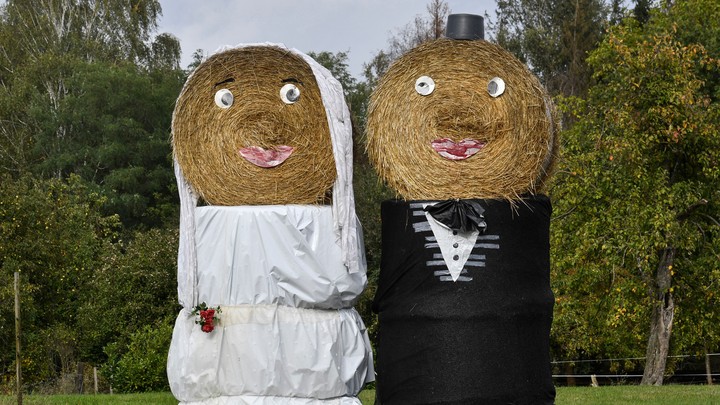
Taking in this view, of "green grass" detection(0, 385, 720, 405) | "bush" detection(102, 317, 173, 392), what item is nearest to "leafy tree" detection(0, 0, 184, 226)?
"bush" detection(102, 317, 173, 392)

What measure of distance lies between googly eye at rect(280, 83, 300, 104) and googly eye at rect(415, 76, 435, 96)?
1.07 m

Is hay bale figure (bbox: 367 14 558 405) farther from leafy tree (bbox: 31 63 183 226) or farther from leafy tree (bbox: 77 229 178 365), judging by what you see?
leafy tree (bbox: 31 63 183 226)

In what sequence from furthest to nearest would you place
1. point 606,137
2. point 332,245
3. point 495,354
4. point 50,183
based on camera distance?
point 50,183
point 606,137
point 332,245
point 495,354

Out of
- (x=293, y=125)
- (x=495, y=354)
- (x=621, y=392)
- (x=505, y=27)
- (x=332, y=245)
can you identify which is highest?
(x=505, y=27)

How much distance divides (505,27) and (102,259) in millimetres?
28263

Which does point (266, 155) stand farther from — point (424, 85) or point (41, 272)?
point (41, 272)

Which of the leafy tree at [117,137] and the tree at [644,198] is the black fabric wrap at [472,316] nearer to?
the tree at [644,198]

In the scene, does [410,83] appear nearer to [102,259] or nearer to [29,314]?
[29,314]

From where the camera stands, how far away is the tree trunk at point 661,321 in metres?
19.8

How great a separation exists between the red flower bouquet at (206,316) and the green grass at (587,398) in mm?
3948

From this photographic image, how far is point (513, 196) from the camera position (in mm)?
8695

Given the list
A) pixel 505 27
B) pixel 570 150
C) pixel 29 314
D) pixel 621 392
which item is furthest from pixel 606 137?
pixel 505 27

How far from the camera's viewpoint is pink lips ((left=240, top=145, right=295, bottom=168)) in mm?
9352

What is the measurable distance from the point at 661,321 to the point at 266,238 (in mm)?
12958
